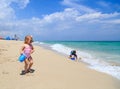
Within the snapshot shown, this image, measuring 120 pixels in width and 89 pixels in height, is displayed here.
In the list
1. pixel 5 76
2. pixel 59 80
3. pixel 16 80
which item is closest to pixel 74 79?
pixel 59 80

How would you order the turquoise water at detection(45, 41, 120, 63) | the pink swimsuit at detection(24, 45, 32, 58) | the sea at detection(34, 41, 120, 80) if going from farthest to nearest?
1. the turquoise water at detection(45, 41, 120, 63)
2. the sea at detection(34, 41, 120, 80)
3. the pink swimsuit at detection(24, 45, 32, 58)

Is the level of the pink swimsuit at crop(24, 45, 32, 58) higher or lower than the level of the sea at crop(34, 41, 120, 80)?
higher

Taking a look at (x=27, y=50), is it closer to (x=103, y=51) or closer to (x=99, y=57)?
(x=99, y=57)

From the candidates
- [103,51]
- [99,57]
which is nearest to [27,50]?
[99,57]

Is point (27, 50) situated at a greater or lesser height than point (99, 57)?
greater

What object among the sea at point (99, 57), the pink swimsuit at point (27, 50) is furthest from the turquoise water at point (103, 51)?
the pink swimsuit at point (27, 50)

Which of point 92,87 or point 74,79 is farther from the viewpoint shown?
point 74,79

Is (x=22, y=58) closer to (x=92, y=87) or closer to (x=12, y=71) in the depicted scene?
(x=12, y=71)

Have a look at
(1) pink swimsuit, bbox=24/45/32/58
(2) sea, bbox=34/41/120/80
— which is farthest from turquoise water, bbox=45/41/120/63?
(1) pink swimsuit, bbox=24/45/32/58

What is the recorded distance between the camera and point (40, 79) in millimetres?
6727

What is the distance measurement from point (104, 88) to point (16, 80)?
A: 9.05 feet

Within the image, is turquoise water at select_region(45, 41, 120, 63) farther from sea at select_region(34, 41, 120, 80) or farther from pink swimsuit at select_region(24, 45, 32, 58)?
pink swimsuit at select_region(24, 45, 32, 58)

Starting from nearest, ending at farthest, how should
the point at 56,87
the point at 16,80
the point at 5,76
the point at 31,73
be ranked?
the point at 56,87 → the point at 16,80 → the point at 5,76 → the point at 31,73

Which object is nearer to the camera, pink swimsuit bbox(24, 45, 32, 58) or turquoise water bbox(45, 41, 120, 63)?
pink swimsuit bbox(24, 45, 32, 58)
